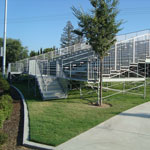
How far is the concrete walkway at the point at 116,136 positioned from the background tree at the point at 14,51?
52.9 meters

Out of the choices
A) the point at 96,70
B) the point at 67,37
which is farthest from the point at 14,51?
the point at 96,70

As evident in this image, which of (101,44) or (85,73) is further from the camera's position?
(85,73)

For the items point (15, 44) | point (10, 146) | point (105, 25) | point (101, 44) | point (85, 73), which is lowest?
point (10, 146)

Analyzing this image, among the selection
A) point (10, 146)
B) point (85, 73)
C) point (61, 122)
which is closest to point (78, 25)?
point (85, 73)

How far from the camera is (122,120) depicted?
657 centimetres

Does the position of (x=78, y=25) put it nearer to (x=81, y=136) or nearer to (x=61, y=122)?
(x=61, y=122)

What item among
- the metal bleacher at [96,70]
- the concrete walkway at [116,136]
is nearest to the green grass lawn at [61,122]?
the concrete walkway at [116,136]

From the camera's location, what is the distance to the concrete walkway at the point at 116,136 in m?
4.41

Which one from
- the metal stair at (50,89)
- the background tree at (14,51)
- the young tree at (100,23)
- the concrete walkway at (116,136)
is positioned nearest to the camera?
the concrete walkway at (116,136)

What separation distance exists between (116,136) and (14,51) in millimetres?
54559

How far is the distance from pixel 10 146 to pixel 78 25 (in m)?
6.28

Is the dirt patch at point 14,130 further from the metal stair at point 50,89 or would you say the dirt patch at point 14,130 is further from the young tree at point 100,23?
the young tree at point 100,23

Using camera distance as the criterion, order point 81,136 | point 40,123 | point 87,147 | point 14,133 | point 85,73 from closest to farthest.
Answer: point 87,147
point 81,136
point 14,133
point 40,123
point 85,73

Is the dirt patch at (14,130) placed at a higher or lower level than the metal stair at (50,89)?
lower
